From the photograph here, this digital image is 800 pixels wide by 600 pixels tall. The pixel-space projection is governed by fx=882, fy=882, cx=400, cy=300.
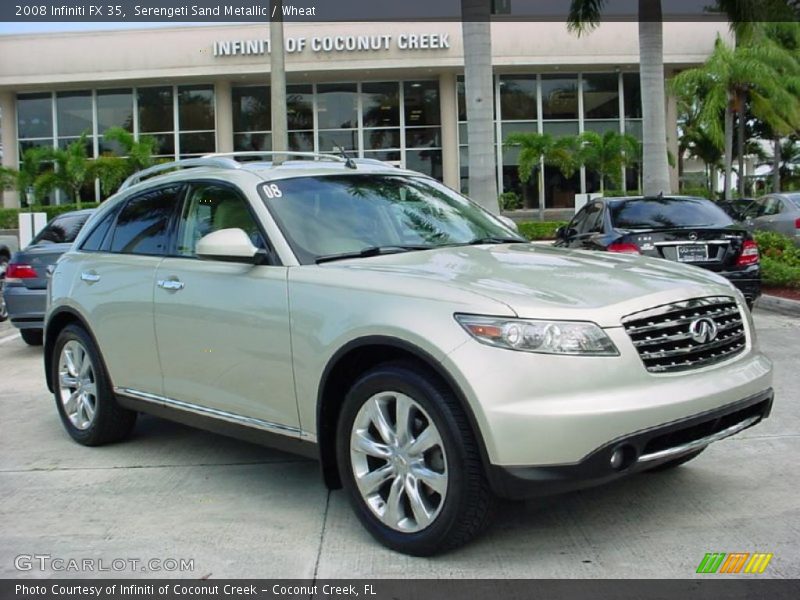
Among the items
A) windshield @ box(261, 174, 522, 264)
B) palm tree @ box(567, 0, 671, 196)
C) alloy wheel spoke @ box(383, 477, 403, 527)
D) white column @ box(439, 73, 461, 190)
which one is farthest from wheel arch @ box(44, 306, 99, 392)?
white column @ box(439, 73, 461, 190)

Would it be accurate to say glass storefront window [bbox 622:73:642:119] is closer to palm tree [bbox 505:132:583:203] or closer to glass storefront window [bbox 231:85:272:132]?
palm tree [bbox 505:132:583:203]

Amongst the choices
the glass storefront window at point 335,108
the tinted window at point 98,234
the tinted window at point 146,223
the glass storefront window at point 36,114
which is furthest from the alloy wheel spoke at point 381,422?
the glass storefront window at point 36,114

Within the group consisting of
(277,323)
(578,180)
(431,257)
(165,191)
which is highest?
(578,180)

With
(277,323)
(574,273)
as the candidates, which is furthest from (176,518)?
(574,273)

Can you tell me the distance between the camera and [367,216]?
496 centimetres

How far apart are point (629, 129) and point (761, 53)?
5.86 meters

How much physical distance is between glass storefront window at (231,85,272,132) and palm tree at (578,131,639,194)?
40.5 feet

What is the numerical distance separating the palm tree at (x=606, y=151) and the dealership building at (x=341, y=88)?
11.1ft

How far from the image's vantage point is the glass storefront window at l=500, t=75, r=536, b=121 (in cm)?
3384

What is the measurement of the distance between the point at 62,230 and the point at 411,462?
28.3 ft

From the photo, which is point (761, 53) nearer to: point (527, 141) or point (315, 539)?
point (527, 141)

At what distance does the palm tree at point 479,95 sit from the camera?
12789 mm

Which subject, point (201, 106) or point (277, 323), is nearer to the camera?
point (277, 323)

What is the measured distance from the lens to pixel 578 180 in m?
33.7
